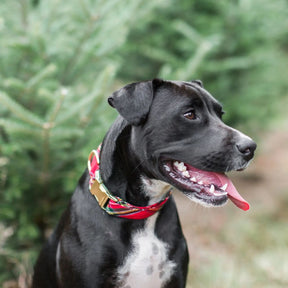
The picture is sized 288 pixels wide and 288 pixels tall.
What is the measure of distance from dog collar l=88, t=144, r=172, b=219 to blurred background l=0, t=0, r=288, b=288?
0.63 meters

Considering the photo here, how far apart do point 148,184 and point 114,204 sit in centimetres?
21

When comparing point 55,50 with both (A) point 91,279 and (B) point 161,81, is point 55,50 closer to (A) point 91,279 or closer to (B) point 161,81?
(B) point 161,81

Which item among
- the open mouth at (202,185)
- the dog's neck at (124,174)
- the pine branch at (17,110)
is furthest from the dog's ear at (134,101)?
the pine branch at (17,110)

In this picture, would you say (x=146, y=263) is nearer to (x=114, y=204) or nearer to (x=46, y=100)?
(x=114, y=204)

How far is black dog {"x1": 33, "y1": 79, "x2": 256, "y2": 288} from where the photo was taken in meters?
2.26

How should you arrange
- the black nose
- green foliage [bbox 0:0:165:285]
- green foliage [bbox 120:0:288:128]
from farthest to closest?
1. green foliage [bbox 120:0:288:128]
2. green foliage [bbox 0:0:165:285]
3. the black nose

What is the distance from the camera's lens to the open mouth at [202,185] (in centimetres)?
224

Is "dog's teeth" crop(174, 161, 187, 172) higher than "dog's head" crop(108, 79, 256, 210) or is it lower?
lower

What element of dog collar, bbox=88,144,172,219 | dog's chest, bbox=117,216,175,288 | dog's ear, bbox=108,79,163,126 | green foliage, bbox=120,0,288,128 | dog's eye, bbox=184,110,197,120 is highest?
dog's ear, bbox=108,79,163,126

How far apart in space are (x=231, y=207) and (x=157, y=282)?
11.7 ft

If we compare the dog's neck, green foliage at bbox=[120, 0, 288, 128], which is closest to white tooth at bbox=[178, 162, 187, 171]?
the dog's neck

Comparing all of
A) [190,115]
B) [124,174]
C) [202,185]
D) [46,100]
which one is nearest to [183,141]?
[190,115]

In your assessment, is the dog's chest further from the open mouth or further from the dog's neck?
the open mouth

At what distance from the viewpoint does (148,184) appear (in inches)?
94.3
